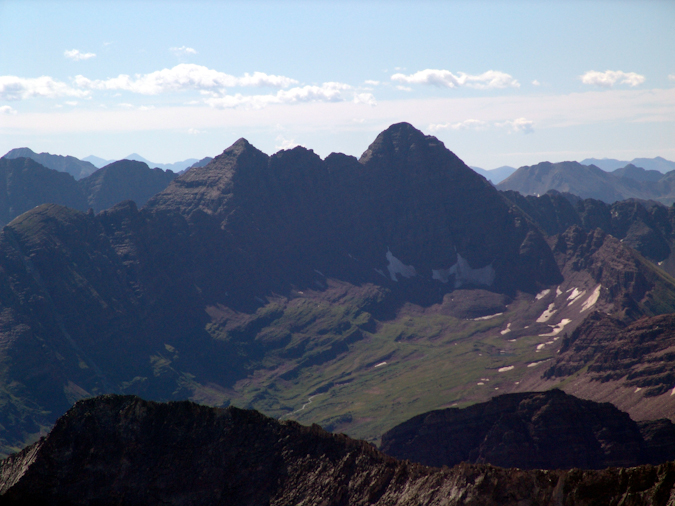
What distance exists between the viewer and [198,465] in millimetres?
85000

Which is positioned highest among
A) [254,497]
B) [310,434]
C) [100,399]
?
[100,399]

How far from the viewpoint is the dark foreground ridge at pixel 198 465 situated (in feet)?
260

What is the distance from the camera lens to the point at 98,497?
266 ft

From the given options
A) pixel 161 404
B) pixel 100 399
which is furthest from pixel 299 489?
pixel 100 399

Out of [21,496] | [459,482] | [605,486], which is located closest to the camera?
[605,486]

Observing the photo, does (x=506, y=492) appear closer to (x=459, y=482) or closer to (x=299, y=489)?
(x=459, y=482)

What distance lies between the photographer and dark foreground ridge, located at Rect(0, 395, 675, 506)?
79312mm

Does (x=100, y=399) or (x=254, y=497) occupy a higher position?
(x=100, y=399)

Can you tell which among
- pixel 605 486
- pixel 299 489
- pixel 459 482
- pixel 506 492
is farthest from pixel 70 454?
pixel 605 486

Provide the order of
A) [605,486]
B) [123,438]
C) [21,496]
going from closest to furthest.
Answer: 1. [605,486]
2. [21,496]
3. [123,438]

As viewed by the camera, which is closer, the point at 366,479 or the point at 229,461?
the point at 366,479

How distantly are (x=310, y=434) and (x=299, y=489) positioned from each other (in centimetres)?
813

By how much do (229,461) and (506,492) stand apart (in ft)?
121

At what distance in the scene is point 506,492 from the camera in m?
68.6
